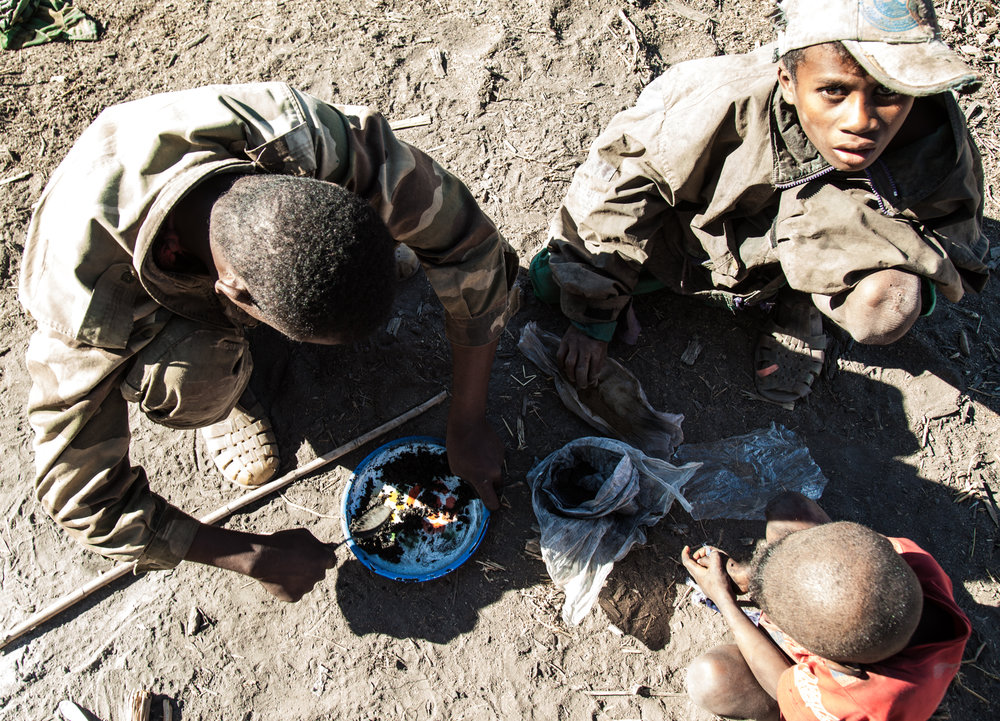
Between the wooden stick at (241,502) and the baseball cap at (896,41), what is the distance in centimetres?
203

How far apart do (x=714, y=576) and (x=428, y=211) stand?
1660 mm

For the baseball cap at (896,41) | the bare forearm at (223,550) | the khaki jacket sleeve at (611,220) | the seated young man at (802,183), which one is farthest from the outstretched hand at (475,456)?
the baseball cap at (896,41)

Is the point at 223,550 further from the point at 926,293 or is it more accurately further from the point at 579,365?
the point at 926,293

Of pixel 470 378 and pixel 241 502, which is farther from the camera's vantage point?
pixel 241 502

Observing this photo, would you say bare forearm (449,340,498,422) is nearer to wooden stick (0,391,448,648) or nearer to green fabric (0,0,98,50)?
wooden stick (0,391,448,648)

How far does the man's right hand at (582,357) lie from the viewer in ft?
10.0

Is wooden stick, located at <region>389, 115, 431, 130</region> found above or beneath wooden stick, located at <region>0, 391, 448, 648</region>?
above

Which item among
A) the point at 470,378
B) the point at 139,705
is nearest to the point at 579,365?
the point at 470,378

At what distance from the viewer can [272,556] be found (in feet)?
8.35

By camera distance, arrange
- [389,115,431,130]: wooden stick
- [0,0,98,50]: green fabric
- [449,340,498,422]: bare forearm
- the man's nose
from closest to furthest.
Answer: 1. the man's nose
2. [449,340,498,422]: bare forearm
3. [389,115,431,130]: wooden stick
4. [0,0,98,50]: green fabric

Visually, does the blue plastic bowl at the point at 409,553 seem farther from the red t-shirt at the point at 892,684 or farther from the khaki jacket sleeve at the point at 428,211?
the red t-shirt at the point at 892,684

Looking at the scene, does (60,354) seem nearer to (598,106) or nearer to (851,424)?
(598,106)

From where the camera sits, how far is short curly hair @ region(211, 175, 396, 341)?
167 centimetres

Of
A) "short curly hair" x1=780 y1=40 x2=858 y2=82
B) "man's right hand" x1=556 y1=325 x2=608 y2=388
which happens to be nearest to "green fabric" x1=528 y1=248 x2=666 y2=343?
"man's right hand" x1=556 y1=325 x2=608 y2=388
